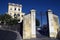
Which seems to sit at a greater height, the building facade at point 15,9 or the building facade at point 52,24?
the building facade at point 15,9

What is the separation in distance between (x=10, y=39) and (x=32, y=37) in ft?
17.8

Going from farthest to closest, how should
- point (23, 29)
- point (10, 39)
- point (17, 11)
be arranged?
point (17, 11)
point (23, 29)
point (10, 39)

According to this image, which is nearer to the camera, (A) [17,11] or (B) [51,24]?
(B) [51,24]

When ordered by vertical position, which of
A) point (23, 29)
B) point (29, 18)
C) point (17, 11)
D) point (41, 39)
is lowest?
point (41, 39)

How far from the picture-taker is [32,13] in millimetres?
13320

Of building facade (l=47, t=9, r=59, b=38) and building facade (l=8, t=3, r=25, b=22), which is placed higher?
building facade (l=8, t=3, r=25, b=22)

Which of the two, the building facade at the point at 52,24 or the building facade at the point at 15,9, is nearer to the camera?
the building facade at the point at 52,24

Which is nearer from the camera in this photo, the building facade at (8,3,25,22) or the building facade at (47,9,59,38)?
the building facade at (47,9,59,38)

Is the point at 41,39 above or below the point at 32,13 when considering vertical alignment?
below

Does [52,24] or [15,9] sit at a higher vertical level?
[15,9]

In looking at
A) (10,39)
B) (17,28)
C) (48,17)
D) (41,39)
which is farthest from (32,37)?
(10,39)

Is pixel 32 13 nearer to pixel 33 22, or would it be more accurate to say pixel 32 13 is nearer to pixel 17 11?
pixel 33 22

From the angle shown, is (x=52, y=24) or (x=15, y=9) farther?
(x=15, y=9)

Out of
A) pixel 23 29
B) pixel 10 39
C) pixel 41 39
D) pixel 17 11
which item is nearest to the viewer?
pixel 10 39
